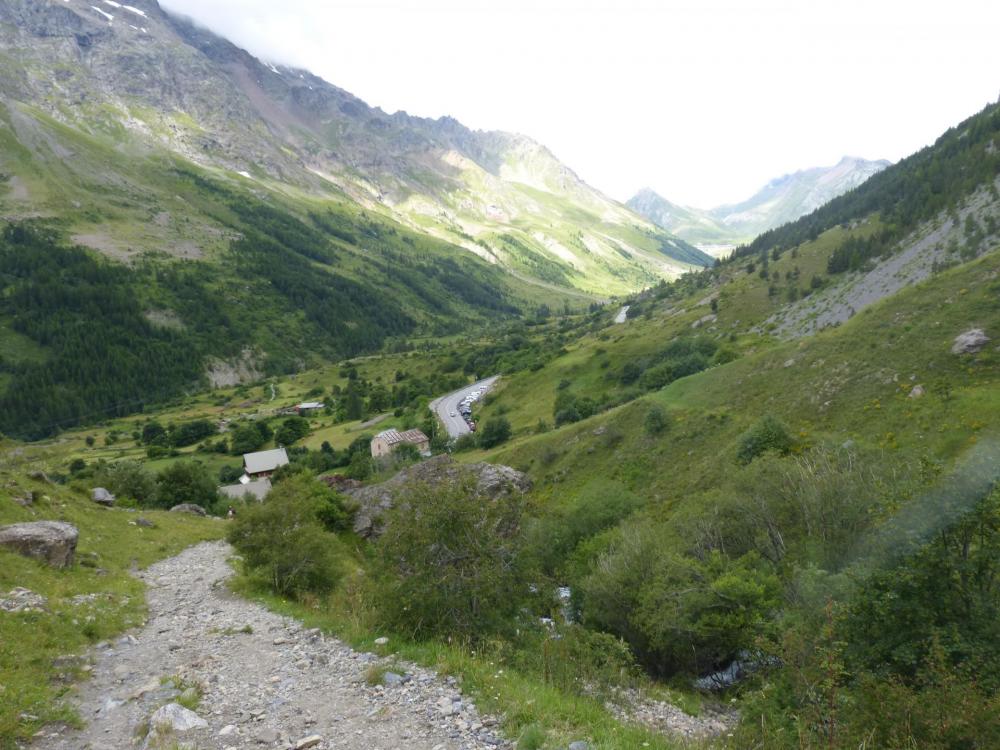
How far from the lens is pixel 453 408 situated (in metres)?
133

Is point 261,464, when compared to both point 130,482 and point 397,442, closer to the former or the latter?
point 397,442

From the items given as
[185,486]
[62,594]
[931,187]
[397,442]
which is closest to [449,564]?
[62,594]

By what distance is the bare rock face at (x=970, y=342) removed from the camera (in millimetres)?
39438

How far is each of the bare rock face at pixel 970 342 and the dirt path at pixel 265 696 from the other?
48029 mm

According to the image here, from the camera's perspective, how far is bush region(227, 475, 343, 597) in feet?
78.0

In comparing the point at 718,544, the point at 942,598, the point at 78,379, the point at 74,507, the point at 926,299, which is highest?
the point at 926,299

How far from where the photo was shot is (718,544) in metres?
28.7

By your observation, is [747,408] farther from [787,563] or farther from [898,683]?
[898,683]

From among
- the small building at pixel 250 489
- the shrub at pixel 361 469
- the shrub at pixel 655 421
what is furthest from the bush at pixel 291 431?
the shrub at pixel 655 421

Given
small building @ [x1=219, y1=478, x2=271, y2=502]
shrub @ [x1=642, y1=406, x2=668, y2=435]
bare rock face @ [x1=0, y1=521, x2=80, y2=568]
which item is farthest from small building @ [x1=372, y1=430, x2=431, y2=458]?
bare rock face @ [x1=0, y1=521, x2=80, y2=568]

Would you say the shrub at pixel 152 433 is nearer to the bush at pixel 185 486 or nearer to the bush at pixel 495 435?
the bush at pixel 185 486

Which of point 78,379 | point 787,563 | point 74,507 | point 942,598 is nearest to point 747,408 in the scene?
point 787,563

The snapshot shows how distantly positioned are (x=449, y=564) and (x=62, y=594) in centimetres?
1603

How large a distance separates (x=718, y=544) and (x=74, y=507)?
135ft
